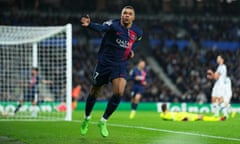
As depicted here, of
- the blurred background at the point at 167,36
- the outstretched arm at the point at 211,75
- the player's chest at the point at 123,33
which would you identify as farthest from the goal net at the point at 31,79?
the player's chest at the point at 123,33

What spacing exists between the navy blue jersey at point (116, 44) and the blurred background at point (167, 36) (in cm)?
2181

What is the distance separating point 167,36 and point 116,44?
2757 cm

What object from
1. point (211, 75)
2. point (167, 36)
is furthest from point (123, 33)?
point (167, 36)

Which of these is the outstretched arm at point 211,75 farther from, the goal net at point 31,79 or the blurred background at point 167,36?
the blurred background at point 167,36

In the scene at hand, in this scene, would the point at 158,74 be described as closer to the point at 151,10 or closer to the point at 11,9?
the point at 151,10

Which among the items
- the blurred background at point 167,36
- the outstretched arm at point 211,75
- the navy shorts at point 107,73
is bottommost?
the blurred background at point 167,36

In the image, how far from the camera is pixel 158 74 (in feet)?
119

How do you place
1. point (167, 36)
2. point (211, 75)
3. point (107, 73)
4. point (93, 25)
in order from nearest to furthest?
point (93, 25) < point (107, 73) < point (211, 75) < point (167, 36)

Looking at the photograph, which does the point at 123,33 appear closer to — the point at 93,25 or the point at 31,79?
the point at 93,25

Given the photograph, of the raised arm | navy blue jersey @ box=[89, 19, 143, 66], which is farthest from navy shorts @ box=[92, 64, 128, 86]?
the raised arm

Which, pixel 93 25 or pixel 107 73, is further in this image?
pixel 107 73

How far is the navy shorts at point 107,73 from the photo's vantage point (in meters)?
11.0

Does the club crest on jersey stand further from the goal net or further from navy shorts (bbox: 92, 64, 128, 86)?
the goal net

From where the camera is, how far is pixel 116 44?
11117 mm
